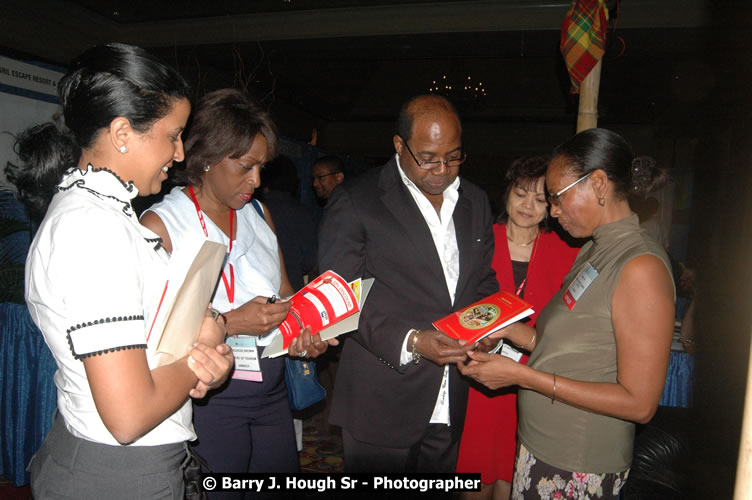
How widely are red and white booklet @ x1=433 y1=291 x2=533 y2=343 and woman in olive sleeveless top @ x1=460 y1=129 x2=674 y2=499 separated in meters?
0.09

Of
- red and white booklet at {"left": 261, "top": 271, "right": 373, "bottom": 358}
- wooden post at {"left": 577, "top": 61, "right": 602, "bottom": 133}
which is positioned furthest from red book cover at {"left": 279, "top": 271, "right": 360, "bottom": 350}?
wooden post at {"left": 577, "top": 61, "right": 602, "bottom": 133}

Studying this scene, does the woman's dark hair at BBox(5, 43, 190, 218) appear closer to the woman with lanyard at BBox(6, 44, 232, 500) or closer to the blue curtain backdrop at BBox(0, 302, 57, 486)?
the woman with lanyard at BBox(6, 44, 232, 500)

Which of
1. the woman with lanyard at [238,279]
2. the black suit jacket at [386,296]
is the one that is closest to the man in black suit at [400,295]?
the black suit jacket at [386,296]

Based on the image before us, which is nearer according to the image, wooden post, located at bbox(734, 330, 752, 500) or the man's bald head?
wooden post, located at bbox(734, 330, 752, 500)

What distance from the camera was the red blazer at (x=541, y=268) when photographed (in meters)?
2.55

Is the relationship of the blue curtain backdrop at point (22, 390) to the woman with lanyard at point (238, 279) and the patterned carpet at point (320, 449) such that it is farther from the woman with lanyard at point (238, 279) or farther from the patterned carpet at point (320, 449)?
the woman with lanyard at point (238, 279)

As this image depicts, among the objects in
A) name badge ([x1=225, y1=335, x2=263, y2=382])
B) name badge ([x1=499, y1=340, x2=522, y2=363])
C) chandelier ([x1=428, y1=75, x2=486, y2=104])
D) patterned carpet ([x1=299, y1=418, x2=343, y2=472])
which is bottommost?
patterned carpet ([x1=299, y1=418, x2=343, y2=472])

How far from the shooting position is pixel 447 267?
6.61ft

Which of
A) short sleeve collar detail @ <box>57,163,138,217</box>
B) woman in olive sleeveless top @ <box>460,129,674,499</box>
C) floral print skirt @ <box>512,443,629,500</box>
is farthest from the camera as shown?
floral print skirt @ <box>512,443,629,500</box>

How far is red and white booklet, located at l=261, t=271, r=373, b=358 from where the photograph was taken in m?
1.67

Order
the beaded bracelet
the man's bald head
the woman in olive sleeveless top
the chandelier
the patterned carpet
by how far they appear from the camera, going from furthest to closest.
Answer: the chandelier
the patterned carpet
the man's bald head
the beaded bracelet
the woman in olive sleeveless top

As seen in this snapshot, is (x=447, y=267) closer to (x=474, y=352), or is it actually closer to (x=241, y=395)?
(x=474, y=352)

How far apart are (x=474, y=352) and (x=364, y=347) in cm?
45

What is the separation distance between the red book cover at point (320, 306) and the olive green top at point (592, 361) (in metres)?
0.69
